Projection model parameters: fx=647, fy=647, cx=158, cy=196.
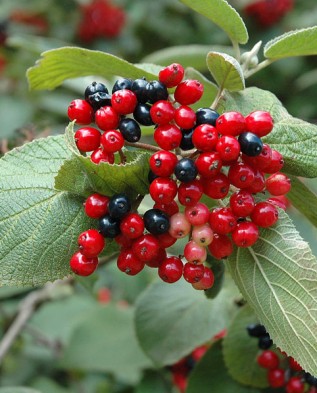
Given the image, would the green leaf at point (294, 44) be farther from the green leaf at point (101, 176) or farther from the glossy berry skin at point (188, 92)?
the green leaf at point (101, 176)

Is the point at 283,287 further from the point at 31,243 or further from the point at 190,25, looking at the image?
the point at 190,25

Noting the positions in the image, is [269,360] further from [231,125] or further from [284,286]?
[231,125]

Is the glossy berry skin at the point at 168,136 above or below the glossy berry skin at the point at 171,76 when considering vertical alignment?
below

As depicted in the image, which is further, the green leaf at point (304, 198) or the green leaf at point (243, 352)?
the green leaf at point (243, 352)

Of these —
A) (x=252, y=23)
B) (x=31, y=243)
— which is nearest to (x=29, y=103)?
(x=252, y=23)

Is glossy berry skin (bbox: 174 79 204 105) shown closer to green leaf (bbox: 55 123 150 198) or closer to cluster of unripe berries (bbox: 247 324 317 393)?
green leaf (bbox: 55 123 150 198)

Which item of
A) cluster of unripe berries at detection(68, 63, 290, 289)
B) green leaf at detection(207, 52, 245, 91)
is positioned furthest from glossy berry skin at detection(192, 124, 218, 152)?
green leaf at detection(207, 52, 245, 91)

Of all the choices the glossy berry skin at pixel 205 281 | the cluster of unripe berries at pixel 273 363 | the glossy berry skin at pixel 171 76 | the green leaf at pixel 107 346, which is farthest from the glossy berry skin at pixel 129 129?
the green leaf at pixel 107 346
